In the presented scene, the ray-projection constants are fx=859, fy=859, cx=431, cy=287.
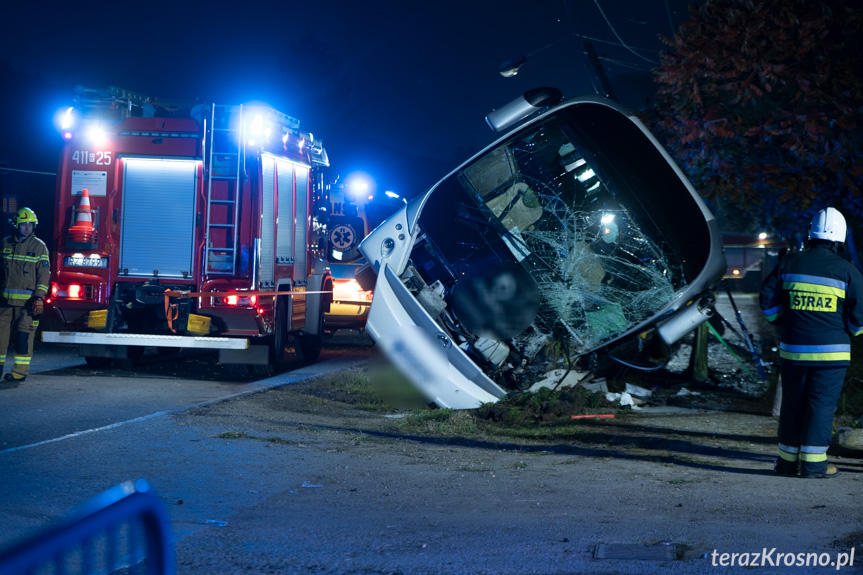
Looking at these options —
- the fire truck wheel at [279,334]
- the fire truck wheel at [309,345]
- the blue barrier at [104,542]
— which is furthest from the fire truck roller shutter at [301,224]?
the blue barrier at [104,542]

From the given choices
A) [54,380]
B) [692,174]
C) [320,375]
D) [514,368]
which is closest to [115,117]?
[54,380]

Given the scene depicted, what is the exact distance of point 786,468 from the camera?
5633 millimetres

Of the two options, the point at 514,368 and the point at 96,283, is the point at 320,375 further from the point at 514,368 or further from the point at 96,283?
the point at 514,368

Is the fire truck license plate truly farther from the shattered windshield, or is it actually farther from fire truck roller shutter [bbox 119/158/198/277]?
the shattered windshield

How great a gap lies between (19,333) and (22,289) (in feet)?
1.63

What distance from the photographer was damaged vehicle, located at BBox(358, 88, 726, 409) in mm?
7246

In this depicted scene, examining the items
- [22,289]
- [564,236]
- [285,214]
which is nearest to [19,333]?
[22,289]

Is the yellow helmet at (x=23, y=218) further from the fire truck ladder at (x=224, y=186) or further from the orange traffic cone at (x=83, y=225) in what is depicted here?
the fire truck ladder at (x=224, y=186)

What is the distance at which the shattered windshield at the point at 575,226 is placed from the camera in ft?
24.2

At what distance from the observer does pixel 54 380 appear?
32.9 feet

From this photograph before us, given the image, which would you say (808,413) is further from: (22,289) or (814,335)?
(22,289)

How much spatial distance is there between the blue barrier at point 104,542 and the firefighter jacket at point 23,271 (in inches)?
336

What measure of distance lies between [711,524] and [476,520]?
3.96 feet

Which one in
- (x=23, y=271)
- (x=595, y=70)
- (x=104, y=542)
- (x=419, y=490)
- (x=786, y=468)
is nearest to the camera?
(x=104, y=542)
